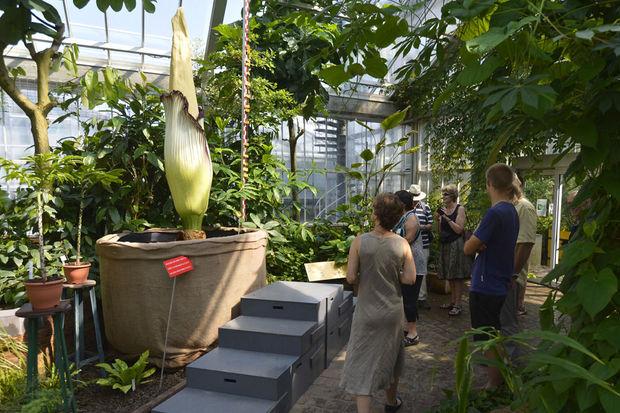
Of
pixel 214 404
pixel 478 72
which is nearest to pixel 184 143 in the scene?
pixel 214 404

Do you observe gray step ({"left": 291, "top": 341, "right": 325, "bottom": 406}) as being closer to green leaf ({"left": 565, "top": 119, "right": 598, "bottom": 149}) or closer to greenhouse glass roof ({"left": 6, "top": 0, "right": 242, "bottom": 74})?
green leaf ({"left": 565, "top": 119, "right": 598, "bottom": 149})

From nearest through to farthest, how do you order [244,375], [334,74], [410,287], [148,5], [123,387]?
[334,74] < [148,5] < [244,375] < [123,387] < [410,287]

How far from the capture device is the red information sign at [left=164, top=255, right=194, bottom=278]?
8.01 ft

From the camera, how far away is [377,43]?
3.47 feet

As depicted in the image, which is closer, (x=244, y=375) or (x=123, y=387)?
(x=244, y=375)

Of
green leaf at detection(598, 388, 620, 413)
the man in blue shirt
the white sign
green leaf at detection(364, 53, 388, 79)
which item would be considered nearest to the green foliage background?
green leaf at detection(598, 388, 620, 413)

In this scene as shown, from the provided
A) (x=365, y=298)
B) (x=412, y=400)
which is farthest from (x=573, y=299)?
(x=412, y=400)

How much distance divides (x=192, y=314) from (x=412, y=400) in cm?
147

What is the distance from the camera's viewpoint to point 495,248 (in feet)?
7.32

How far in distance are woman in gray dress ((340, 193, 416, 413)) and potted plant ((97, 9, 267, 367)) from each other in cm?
107

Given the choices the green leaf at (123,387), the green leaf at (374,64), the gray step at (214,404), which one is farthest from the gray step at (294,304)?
the green leaf at (374,64)

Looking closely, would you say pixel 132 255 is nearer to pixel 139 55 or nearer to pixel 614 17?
pixel 614 17

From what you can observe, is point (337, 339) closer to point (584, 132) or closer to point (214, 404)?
point (214, 404)

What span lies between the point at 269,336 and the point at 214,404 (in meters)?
0.54
